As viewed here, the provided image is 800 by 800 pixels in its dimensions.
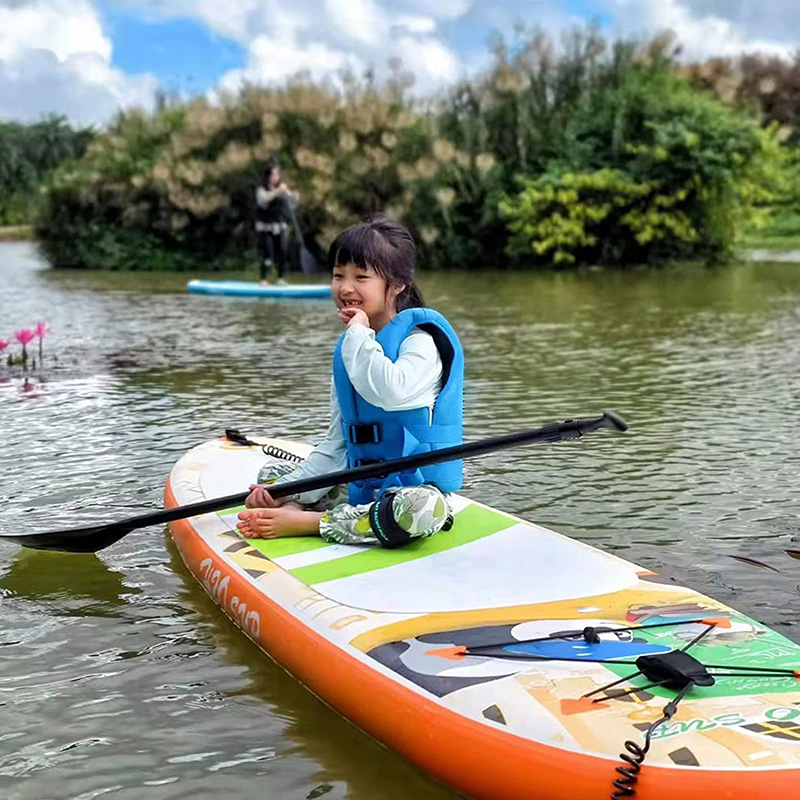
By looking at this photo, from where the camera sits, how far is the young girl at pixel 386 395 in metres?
3.55

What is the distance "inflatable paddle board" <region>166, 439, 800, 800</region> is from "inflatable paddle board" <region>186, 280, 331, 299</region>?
11.3m

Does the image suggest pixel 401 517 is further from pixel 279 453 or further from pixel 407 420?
pixel 279 453

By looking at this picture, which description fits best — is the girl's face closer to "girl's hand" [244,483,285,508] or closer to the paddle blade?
"girl's hand" [244,483,285,508]

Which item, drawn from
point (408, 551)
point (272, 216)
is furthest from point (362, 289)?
point (272, 216)

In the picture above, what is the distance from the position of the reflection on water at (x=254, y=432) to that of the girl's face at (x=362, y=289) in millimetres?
1109

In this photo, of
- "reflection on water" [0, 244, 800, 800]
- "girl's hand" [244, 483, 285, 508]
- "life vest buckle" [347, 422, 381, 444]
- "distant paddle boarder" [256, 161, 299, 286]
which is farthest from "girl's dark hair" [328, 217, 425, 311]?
"distant paddle boarder" [256, 161, 299, 286]

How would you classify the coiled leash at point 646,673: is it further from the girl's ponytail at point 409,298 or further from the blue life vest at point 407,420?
the girl's ponytail at point 409,298

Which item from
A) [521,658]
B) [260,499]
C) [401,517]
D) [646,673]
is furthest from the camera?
[260,499]

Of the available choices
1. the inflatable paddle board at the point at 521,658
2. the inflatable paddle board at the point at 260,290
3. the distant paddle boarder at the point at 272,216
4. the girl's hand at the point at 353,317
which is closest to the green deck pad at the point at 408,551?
the inflatable paddle board at the point at 521,658

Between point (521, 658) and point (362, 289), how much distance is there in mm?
1406

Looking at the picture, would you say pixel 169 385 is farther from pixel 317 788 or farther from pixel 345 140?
pixel 345 140

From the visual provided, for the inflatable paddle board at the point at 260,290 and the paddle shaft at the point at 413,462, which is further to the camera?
the inflatable paddle board at the point at 260,290

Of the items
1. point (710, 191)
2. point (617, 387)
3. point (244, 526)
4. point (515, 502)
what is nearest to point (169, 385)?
point (617, 387)

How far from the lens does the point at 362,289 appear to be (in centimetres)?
367
